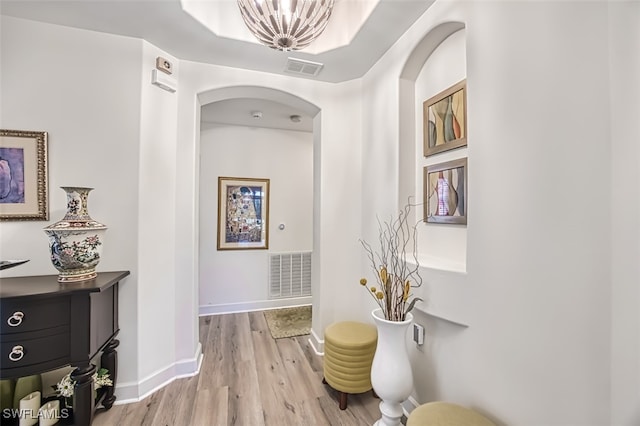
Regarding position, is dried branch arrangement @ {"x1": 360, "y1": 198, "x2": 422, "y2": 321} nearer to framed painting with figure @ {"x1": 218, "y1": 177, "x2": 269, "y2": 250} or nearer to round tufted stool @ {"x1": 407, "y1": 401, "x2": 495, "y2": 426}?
round tufted stool @ {"x1": 407, "y1": 401, "x2": 495, "y2": 426}

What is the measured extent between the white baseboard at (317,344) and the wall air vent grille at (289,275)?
1214 millimetres

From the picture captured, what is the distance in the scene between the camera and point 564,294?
3.26ft

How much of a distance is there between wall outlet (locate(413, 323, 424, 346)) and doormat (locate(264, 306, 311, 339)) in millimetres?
1709

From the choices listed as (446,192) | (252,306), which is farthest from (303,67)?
(252,306)

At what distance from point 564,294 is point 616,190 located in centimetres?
40

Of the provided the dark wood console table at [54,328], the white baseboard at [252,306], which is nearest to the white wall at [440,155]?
the dark wood console table at [54,328]

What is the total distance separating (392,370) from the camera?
1590 millimetres

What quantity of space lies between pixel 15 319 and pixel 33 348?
0.61 feet

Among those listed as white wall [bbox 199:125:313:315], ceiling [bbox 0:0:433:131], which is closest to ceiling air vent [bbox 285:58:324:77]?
ceiling [bbox 0:0:433:131]

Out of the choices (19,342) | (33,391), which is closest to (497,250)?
(19,342)

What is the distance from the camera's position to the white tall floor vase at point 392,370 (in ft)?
5.19

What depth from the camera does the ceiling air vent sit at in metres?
2.35

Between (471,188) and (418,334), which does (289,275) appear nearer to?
(418,334)

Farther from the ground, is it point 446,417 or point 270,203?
point 270,203
